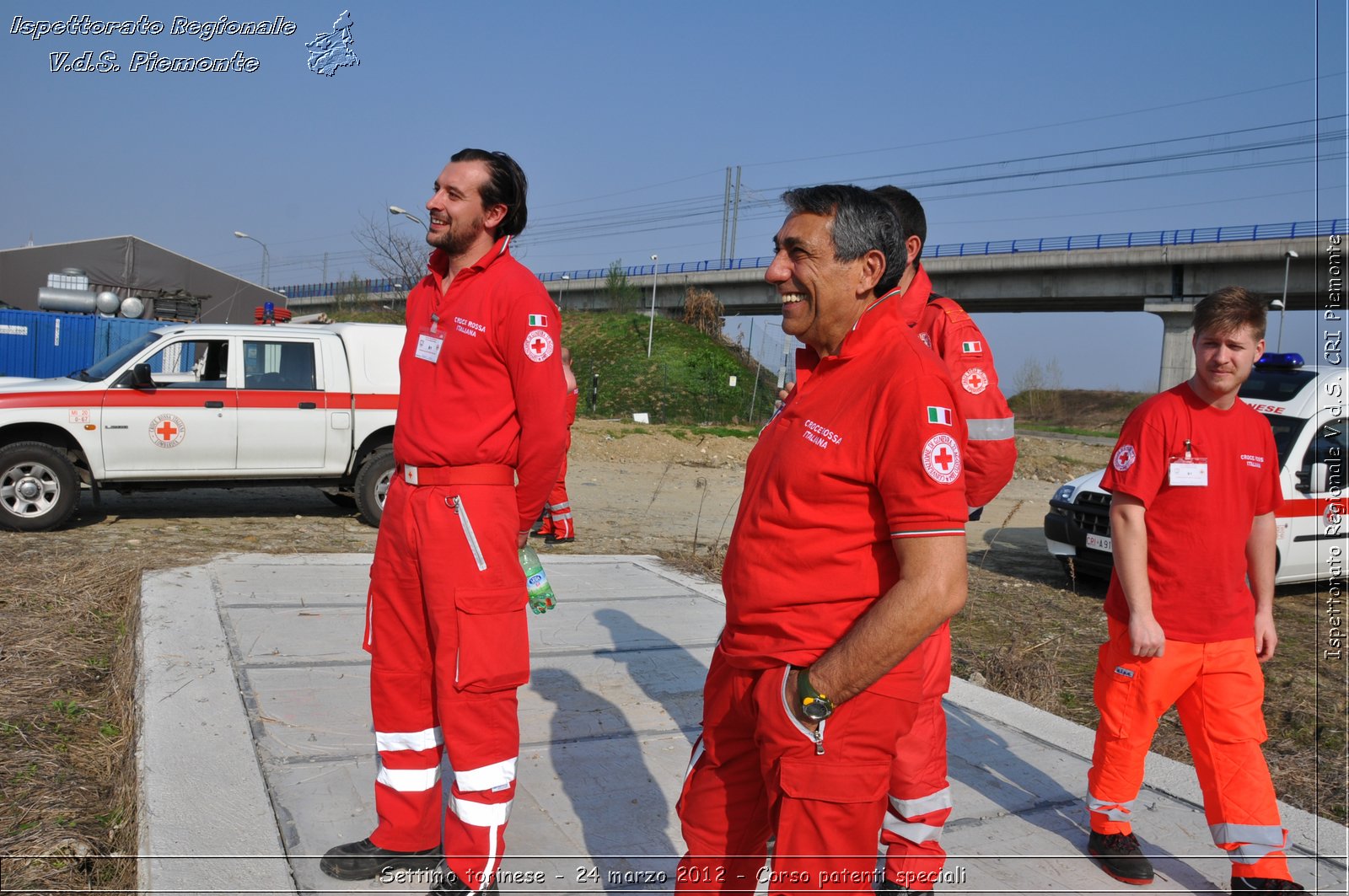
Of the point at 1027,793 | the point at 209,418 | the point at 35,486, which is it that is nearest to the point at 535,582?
the point at 1027,793

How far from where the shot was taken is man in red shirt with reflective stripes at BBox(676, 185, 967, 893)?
1.90 metres

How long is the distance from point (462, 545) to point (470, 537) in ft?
0.11

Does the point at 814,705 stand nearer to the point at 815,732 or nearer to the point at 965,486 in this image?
the point at 815,732

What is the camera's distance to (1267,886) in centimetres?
324

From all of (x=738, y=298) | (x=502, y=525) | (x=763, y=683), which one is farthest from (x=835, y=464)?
(x=738, y=298)

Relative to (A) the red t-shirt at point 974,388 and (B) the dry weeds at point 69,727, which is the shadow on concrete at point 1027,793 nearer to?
(A) the red t-shirt at point 974,388

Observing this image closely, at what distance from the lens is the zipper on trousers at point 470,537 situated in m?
2.94

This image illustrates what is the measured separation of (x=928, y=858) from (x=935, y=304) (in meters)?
1.78

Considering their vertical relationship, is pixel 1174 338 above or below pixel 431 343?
above

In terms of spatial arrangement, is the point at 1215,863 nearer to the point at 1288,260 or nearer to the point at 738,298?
the point at 1288,260

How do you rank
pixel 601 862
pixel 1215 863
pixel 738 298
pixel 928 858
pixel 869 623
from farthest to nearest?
pixel 738 298, pixel 1215 863, pixel 601 862, pixel 928 858, pixel 869 623

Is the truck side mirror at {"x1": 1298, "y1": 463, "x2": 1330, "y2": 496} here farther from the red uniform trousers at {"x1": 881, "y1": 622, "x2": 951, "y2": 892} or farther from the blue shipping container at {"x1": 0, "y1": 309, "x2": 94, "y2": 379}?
the blue shipping container at {"x1": 0, "y1": 309, "x2": 94, "y2": 379}

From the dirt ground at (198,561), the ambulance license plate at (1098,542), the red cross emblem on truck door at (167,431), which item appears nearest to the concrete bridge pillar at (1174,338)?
the dirt ground at (198,561)

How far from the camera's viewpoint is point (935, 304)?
11.3 feet
